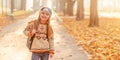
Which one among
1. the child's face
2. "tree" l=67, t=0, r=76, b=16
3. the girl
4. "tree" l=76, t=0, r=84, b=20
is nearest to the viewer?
the child's face

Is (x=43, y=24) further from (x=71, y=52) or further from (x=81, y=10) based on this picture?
(x=81, y=10)

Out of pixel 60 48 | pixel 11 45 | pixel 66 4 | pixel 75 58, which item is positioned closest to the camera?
pixel 75 58

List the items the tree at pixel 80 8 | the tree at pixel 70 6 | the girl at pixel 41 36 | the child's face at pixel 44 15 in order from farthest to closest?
1. the tree at pixel 70 6
2. the tree at pixel 80 8
3. the girl at pixel 41 36
4. the child's face at pixel 44 15

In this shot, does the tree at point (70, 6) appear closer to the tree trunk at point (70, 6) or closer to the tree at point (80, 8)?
the tree trunk at point (70, 6)

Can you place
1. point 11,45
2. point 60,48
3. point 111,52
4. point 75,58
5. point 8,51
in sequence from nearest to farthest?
point 75,58
point 111,52
point 8,51
point 60,48
point 11,45

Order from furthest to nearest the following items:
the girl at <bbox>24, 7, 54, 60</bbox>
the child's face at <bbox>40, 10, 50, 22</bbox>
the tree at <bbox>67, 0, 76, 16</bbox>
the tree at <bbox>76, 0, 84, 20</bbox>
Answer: the tree at <bbox>67, 0, 76, 16</bbox> < the tree at <bbox>76, 0, 84, 20</bbox> < the girl at <bbox>24, 7, 54, 60</bbox> < the child's face at <bbox>40, 10, 50, 22</bbox>

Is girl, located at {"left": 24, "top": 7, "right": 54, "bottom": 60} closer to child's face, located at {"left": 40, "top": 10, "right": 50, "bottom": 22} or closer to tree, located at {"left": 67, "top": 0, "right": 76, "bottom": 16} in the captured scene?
child's face, located at {"left": 40, "top": 10, "right": 50, "bottom": 22}

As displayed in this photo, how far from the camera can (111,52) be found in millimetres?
11891

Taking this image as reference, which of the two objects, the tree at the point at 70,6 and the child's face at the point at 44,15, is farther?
the tree at the point at 70,6

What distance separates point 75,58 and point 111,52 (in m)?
1.46

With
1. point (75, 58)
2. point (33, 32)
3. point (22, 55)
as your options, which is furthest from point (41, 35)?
point (22, 55)

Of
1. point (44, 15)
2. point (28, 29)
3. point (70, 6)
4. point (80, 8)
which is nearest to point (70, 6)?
point (70, 6)

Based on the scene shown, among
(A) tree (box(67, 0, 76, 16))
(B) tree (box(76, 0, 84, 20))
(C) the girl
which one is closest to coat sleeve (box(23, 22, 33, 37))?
(C) the girl

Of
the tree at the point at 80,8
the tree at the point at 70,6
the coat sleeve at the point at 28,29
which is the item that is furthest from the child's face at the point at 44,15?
the tree at the point at 70,6
